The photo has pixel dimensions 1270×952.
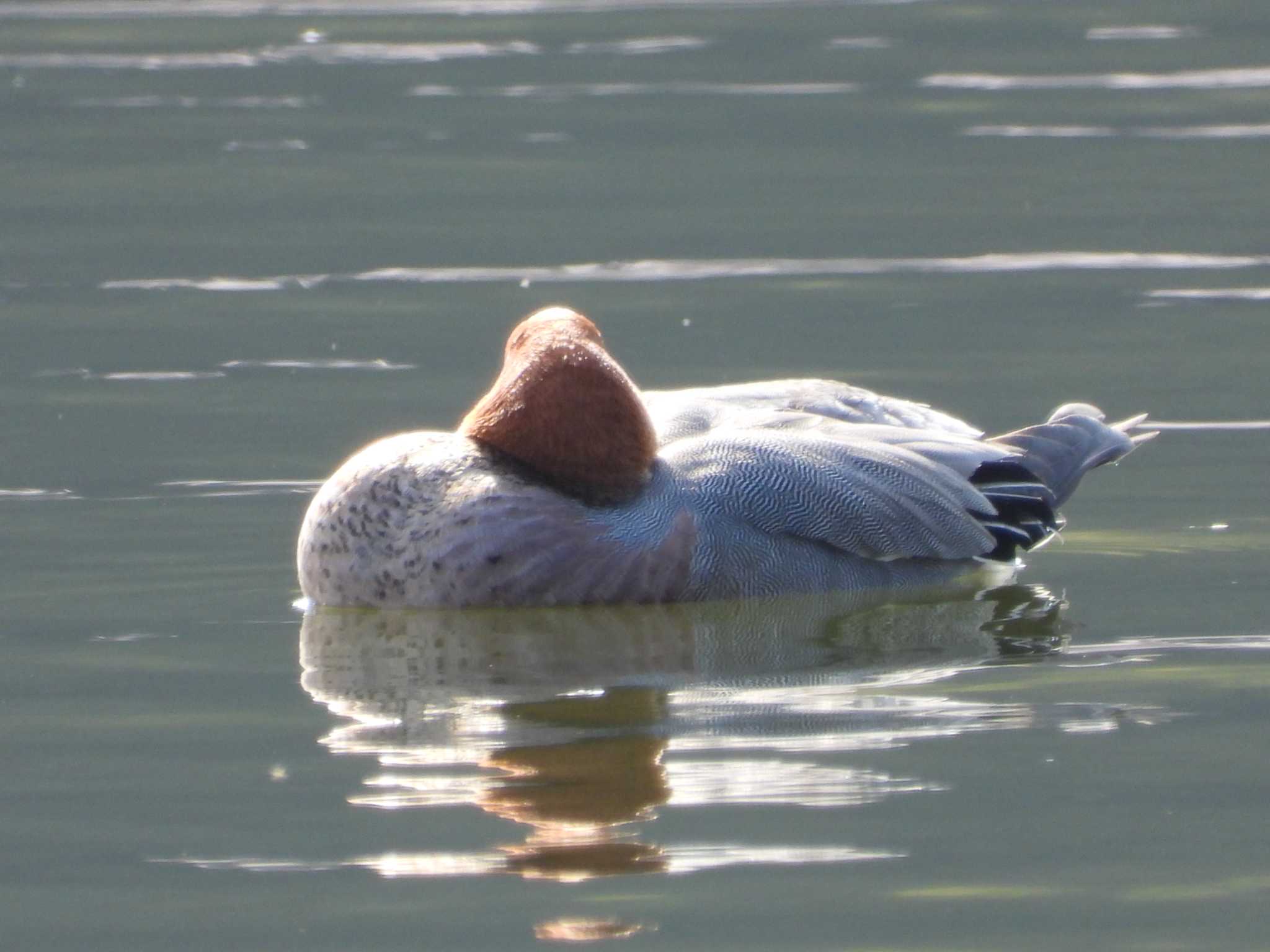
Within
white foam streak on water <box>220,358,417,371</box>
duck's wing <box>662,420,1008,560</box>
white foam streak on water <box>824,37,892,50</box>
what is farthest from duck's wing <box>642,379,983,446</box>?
white foam streak on water <box>824,37,892,50</box>

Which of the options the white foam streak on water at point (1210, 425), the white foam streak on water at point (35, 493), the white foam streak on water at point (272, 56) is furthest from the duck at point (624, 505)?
the white foam streak on water at point (272, 56)

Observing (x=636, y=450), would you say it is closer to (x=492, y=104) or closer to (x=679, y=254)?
(x=679, y=254)

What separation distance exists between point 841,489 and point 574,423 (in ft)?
3.26

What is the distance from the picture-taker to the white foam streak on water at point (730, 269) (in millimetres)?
15148

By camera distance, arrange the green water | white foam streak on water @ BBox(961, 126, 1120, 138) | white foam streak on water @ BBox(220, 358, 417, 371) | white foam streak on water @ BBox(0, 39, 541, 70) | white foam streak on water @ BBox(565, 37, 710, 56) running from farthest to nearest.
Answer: white foam streak on water @ BBox(565, 37, 710, 56)
white foam streak on water @ BBox(0, 39, 541, 70)
white foam streak on water @ BBox(961, 126, 1120, 138)
white foam streak on water @ BBox(220, 358, 417, 371)
the green water

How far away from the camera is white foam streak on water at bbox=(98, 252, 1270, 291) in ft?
49.7

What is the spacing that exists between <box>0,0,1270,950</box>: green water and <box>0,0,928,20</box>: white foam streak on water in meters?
0.16

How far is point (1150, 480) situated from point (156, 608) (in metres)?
4.21

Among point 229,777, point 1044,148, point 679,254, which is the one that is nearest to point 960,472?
point 229,777

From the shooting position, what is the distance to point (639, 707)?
767cm

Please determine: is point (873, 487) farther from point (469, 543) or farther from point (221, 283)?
point (221, 283)

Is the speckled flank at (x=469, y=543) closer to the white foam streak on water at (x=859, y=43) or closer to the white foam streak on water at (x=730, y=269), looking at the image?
the white foam streak on water at (x=730, y=269)

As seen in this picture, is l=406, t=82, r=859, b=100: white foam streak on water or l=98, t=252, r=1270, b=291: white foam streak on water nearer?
l=98, t=252, r=1270, b=291: white foam streak on water

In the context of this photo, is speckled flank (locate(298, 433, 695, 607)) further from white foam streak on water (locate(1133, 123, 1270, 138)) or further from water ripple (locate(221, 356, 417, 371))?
white foam streak on water (locate(1133, 123, 1270, 138))
